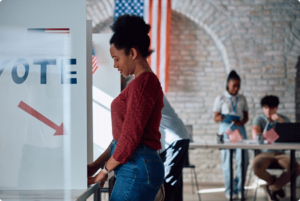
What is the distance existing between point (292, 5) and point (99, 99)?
13.1 ft

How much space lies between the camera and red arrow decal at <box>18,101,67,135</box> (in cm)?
107

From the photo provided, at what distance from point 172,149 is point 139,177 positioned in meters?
0.99

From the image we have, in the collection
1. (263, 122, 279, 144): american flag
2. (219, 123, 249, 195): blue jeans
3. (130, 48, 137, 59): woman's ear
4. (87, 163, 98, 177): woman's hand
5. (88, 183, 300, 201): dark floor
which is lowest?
(88, 183, 300, 201): dark floor

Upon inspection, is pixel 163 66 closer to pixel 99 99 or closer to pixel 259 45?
pixel 259 45

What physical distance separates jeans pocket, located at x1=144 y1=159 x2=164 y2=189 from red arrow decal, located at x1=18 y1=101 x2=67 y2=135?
12.7 inches

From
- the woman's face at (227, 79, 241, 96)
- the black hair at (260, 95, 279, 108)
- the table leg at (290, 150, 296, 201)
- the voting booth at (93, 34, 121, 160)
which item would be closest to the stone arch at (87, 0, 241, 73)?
the woman's face at (227, 79, 241, 96)

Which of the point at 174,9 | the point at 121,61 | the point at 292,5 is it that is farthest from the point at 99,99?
the point at 292,5

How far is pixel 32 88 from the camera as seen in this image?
1077mm

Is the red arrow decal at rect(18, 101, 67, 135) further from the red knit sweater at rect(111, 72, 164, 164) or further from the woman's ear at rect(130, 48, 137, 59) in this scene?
the woman's ear at rect(130, 48, 137, 59)

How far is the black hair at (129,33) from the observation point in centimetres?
113

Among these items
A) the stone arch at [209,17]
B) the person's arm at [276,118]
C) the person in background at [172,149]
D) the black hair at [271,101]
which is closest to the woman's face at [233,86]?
the black hair at [271,101]

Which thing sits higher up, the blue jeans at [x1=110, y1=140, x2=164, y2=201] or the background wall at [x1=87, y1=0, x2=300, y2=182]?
the background wall at [x1=87, y1=0, x2=300, y2=182]

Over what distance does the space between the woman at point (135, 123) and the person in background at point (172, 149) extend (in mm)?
893

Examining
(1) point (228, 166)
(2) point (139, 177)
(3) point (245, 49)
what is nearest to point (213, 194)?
(1) point (228, 166)
